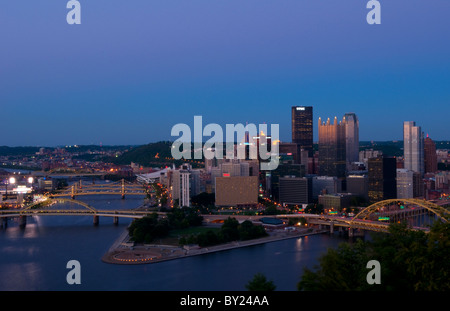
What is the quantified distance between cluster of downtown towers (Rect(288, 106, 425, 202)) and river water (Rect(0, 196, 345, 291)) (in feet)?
33.4

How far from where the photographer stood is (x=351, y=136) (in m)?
38.7

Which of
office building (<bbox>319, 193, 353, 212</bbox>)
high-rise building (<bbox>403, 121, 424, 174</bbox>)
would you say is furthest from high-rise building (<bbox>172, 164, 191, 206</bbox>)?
high-rise building (<bbox>403, 121, 424, 174</bbox>)

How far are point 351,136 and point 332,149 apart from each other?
5.67m

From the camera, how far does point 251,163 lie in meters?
27.0

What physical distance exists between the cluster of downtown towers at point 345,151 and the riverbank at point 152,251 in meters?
11.4

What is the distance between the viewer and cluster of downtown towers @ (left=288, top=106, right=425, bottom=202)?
23.8 meters

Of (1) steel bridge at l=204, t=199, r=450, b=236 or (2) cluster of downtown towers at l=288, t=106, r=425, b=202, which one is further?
(2) cluster of downtown towers at l=288, t=106, r=425, b=202

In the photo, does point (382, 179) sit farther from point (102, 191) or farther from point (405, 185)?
point (102, 191)

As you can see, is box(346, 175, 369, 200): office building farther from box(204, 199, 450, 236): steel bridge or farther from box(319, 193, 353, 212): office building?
box(204, 199, 450, 236): steel bridge

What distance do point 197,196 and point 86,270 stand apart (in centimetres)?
1203

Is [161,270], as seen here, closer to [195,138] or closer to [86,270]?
[86,270]

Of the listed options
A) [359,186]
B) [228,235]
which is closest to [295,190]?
[359,186]

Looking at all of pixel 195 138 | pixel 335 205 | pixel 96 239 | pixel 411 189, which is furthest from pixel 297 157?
pixel 96 239

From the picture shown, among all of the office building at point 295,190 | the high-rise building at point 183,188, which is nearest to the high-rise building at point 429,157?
the office building at point 295,190
